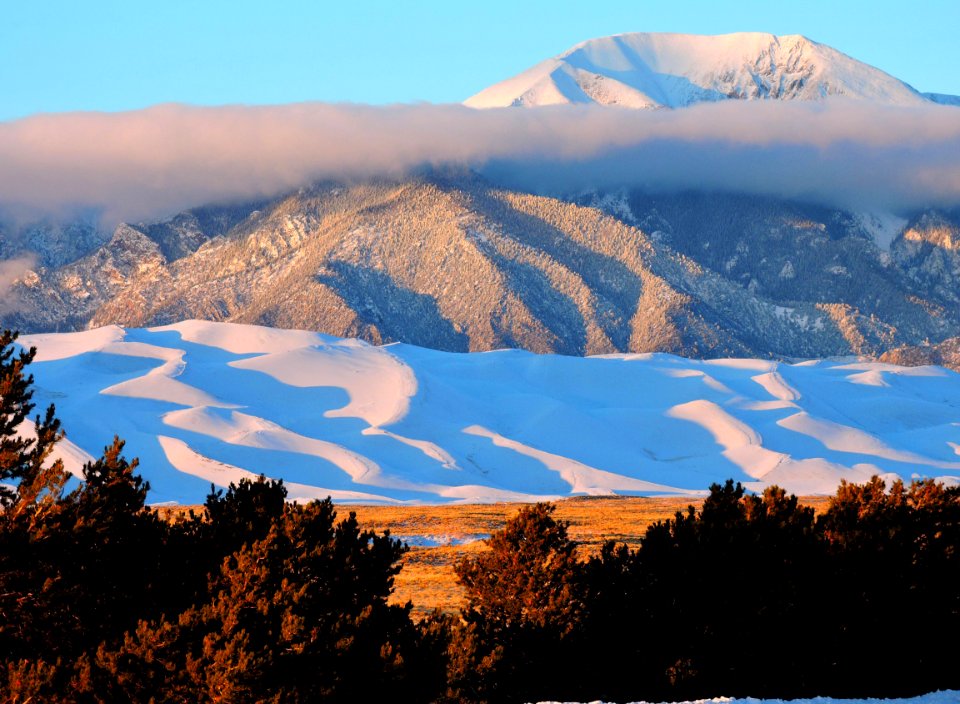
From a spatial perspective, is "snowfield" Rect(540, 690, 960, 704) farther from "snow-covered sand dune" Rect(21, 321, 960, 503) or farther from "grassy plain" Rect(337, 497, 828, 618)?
"snow-covered sand dune" Rect(21, 321, 960, 503)

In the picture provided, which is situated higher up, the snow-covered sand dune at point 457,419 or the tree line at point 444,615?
the snow-covered sand dune at point 457,419

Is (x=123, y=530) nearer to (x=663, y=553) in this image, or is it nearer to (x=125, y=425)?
(x=663, y=553)

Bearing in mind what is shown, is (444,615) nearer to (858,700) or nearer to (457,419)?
(858,700)

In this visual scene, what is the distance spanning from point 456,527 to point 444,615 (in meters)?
43.0

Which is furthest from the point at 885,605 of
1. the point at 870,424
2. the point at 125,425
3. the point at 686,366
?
the point at 686,366

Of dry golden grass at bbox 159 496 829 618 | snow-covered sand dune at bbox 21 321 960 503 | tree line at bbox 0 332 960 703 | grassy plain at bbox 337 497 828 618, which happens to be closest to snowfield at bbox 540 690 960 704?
tree line at bbox 0 332 960 703

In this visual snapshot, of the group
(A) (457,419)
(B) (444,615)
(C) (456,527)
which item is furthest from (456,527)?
(A) (457,419)

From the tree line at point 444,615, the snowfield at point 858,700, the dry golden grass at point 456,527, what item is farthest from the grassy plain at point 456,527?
the snowfield at point 858,700

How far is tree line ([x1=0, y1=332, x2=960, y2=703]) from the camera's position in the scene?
2047 centimetres

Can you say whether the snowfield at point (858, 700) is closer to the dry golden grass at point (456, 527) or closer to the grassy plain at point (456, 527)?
the dry golden grass at point (456, 527)

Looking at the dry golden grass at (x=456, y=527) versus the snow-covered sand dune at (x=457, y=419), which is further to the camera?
the snow-covered sand dune at (x=457, y=419)

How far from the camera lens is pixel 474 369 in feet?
550

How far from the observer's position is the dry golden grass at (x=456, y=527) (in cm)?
4400

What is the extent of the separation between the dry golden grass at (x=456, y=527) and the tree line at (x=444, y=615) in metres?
7.19
